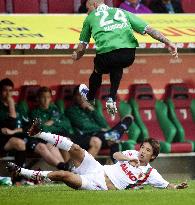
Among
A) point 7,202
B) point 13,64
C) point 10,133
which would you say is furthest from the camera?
point 13,64

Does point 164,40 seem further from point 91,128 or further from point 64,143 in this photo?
point 91,128

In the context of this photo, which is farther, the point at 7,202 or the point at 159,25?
the point at 159,25

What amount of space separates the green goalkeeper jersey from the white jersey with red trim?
1.40 meters

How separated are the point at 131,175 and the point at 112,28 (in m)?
1.93

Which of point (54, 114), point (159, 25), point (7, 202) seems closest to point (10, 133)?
point (54, 114)

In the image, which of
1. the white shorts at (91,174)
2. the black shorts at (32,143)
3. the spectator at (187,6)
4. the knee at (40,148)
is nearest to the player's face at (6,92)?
the black shorts at (32,143)

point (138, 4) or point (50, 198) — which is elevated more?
point (138, 4)

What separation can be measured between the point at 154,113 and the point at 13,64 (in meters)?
2.62

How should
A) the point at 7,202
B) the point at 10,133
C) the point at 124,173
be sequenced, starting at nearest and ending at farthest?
the point at 7,202, the point at 124,173, the point at 10,133

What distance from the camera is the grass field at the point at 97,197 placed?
14805mm

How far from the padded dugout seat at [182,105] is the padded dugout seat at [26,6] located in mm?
2752

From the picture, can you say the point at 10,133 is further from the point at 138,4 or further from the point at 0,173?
the point at 138,4

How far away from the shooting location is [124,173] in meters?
16.2

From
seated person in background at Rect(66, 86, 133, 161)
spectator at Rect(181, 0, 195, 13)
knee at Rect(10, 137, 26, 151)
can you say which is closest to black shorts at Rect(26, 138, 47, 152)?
knee at Rect(10, 137, 26, 151)
